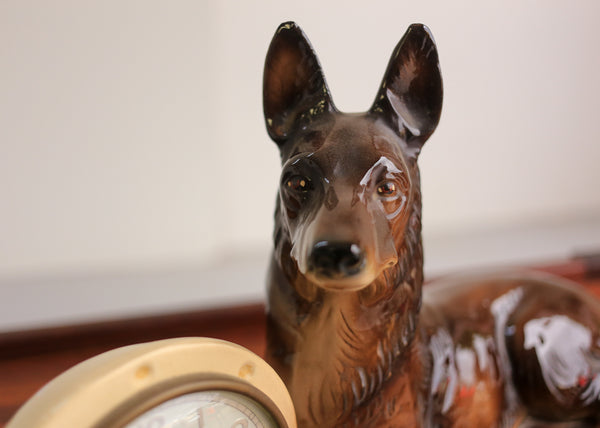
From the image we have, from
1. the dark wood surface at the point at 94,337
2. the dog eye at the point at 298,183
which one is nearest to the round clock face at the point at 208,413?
the dog eye at the point at 298,183

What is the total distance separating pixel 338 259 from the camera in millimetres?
324

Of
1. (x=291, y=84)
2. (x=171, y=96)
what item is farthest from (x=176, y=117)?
(x=291, y=84)

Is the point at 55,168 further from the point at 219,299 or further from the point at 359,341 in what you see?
the point at 359,341

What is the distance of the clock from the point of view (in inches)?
11.2

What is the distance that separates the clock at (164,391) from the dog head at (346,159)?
68 millimetres

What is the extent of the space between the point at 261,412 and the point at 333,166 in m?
0.15

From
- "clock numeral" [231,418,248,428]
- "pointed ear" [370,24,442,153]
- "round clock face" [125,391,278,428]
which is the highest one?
"pointed ear" [370,24,442,153]

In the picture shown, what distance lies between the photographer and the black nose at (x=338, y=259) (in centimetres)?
32

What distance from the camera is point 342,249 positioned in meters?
0.32

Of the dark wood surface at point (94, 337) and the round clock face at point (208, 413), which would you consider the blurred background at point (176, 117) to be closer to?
the dark wood surface at point (94, 337)

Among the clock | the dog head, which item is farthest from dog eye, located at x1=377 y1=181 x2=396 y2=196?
the clock

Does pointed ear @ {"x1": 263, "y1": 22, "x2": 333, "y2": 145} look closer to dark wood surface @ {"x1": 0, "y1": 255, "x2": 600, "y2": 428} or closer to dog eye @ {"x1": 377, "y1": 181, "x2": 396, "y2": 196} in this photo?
dog eye @ {"x1": 377, "y1": 181, "x2": 396, "y2": 196}

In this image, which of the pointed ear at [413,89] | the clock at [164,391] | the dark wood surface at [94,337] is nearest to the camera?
the clock at [164,391]

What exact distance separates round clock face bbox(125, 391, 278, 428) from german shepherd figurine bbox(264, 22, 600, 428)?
0.21 feet
